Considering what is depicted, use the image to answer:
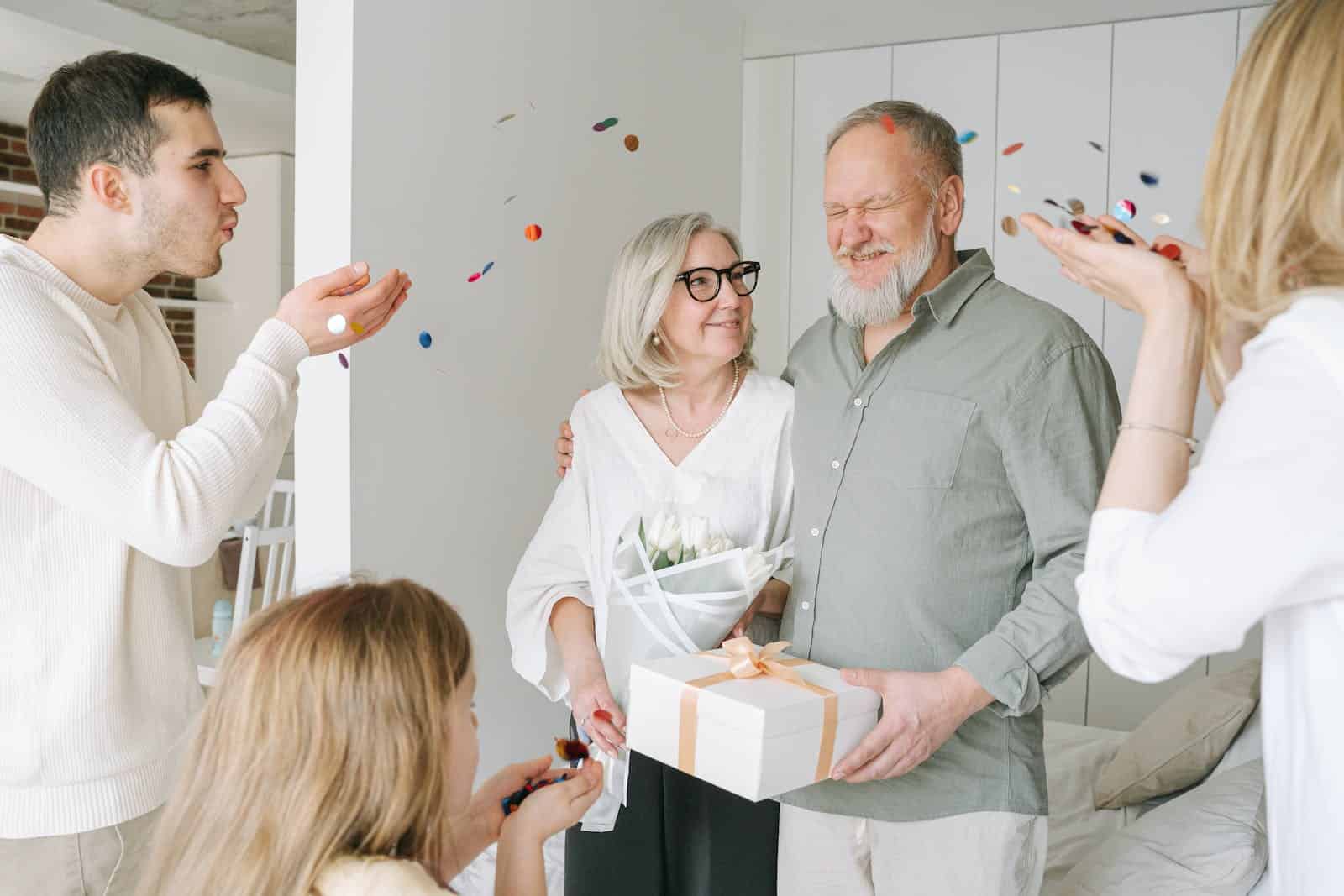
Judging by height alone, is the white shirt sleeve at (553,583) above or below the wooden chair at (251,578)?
above

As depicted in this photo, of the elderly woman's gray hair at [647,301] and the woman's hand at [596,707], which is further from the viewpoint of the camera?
the elderly woman's gray hair at [647,301]

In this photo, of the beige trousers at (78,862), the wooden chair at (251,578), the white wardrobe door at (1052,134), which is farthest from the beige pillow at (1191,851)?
the wooden chair at (251,578)

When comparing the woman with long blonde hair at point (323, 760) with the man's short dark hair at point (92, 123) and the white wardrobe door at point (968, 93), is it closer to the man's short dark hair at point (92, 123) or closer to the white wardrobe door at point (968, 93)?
the man's short dark hair at point (92, 123)

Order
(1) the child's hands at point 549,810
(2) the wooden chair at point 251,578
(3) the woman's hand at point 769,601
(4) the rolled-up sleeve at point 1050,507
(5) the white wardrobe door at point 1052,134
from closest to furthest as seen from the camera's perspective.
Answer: (1) the child's hands at point 549,810, (4) the rolled-up sleeve at point 1050,507, (3) the woman's hand at point 769,601, (2) the wooden chair at point 251,578, (5) the white wardrobe door at point 1052,134

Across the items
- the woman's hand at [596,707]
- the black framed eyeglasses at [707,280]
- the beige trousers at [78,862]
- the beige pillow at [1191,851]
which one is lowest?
the beige pillow at [1191,851]

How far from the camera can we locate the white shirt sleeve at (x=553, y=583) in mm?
2064

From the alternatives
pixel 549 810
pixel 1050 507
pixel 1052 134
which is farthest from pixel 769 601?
pixel 1052 134

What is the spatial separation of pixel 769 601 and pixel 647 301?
591 millimetres

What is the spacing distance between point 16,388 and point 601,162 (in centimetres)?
195

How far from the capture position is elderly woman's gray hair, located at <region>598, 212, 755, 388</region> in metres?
2.03

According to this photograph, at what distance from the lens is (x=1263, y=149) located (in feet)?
2.91

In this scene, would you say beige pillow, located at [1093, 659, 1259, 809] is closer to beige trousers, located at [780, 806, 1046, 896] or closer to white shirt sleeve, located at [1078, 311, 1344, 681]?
beige trousers, located at [780, 806, 1046, 896]

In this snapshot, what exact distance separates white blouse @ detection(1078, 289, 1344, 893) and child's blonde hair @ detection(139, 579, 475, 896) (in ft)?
2.11

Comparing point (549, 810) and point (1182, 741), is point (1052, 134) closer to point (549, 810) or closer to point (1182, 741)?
point (1182, 741)
